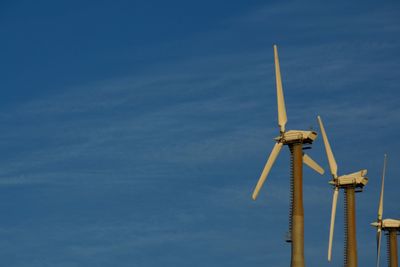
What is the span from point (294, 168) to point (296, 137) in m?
5.80

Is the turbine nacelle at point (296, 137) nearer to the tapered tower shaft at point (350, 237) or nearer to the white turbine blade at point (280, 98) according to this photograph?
the white turbine blade at point (280, 98)

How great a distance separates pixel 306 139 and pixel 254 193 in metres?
13.3

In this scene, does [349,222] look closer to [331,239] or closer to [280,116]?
[331,239]

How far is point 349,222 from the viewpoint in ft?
646

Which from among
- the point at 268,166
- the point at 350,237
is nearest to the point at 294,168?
the point at 268,166

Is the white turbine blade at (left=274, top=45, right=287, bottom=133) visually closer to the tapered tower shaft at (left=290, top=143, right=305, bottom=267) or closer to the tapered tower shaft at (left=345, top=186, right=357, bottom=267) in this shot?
→ the tapered tower shaft at (left=290, top=143, right=305, bottom=267)

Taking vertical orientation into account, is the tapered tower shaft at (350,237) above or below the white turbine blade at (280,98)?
below

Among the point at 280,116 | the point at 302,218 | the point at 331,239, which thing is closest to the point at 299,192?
the point at 302,218

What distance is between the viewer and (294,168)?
16662cm

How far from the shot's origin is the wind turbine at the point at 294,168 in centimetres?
16400

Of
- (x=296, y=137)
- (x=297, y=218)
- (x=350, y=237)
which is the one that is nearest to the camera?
(x=297, y=218)

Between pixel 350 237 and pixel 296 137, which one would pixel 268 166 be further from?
pixel 350 237

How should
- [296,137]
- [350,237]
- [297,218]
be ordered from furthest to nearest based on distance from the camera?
[350,237] → [296,137] → [297,218]

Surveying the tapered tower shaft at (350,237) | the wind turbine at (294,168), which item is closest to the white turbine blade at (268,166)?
the wind turbine at (294,168)
